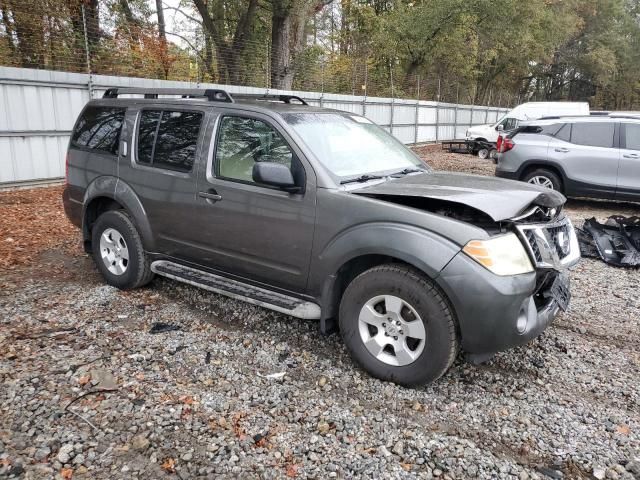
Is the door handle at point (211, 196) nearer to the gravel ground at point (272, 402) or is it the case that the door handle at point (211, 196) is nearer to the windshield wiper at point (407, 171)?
the gravel ground at point (272, 402)

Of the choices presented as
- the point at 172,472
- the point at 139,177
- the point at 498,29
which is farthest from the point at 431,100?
the point at 172,472

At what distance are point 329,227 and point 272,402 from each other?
1191 millimetres

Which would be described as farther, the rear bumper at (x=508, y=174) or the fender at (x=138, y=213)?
the rear bumper at (x=508, y=174)

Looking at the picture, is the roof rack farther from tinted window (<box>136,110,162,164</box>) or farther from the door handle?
the door handle

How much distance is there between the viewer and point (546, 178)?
9641 millimetres

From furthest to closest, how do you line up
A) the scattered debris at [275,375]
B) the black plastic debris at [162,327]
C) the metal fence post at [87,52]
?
the metal fence post at [87,52] < the black plastic debris at [162,327] < the scattered debris at [275,375]

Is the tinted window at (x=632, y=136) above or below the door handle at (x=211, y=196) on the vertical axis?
above

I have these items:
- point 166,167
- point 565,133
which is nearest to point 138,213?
point 166,167

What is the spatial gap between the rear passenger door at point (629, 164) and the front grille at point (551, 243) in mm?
6211

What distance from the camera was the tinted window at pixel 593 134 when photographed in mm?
9125

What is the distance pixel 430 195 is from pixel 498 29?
99.1 ft

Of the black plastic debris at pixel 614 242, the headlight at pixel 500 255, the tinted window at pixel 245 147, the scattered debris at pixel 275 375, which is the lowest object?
the scattered debris at pixel 275 375

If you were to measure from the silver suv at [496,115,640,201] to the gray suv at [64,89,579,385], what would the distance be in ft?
20.2

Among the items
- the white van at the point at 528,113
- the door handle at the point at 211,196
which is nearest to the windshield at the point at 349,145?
the door handle at the point at 211,196
